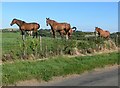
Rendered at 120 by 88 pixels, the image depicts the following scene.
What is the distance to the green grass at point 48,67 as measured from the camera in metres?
15.8

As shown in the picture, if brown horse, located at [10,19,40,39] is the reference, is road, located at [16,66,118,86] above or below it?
below

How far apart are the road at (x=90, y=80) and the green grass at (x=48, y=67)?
0.40 m

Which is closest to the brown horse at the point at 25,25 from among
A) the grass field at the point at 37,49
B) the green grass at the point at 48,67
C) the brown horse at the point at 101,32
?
the grass field at the point at 37,49

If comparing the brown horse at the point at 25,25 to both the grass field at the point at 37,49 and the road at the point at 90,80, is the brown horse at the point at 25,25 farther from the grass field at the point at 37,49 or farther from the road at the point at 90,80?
the road at the point at 90,80

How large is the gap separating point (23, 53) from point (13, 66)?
2539 mm

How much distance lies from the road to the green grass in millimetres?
404

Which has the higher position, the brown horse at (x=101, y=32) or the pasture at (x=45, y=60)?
the brown horse at (x=101, y=32)

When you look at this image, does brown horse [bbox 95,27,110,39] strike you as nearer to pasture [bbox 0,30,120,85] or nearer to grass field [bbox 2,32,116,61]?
grass field [bbox 2,32,116,61]

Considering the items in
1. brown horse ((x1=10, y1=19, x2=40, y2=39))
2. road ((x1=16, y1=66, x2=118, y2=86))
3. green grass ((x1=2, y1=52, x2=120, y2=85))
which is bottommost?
road ((x1=16, y1=66, x2=118, y2=86))

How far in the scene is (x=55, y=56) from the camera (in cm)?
2111

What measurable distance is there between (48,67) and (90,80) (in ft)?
7.86

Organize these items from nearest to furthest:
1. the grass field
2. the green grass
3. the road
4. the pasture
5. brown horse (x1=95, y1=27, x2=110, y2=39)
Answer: the green grass → the road → the pasture → the grass field → brown horse (x1=95, y1=27, x2=110, y2=39)

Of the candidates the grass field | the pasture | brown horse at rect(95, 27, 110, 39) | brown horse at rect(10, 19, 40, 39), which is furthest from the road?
brown horse at rect(95, 27, 110, 39)

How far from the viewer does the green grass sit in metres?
15.8
